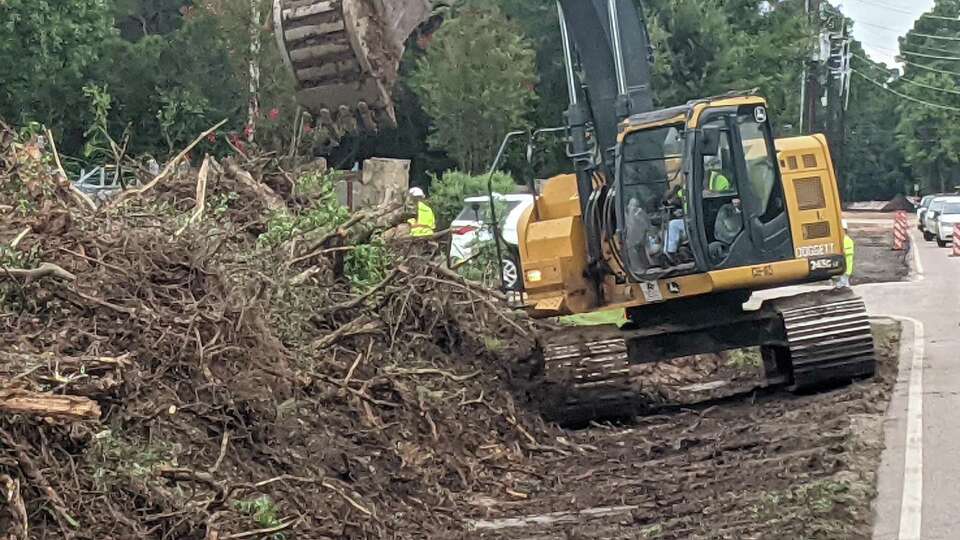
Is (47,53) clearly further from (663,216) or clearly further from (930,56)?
(930,56)

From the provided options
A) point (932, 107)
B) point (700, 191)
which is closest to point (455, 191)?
point (700, 191)

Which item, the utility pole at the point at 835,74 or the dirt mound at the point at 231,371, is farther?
the utility pole at the point at 835,74

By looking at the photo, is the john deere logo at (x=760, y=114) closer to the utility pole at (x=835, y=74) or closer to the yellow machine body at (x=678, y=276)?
the yellow machine body at (x=678, y=276)

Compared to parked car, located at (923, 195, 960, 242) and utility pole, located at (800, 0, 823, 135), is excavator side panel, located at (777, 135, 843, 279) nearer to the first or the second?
parked car, located at (923, 195, 960, 242)

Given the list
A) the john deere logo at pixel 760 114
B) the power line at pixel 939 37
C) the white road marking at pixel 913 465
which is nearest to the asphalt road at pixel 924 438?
the white road marking at pixel 913 465

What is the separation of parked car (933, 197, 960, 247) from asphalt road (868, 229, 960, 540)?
2450 centimetres

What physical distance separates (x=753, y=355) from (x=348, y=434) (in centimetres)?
658

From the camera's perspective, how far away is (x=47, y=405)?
6.54 meters

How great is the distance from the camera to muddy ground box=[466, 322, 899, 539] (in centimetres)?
732

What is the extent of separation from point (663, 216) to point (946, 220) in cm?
3278

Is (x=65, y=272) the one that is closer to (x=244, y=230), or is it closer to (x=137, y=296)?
(x=137, y=296)

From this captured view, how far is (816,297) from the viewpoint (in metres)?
12.0

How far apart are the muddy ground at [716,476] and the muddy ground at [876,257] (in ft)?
56.2

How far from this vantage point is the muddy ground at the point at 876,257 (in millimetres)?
29984
